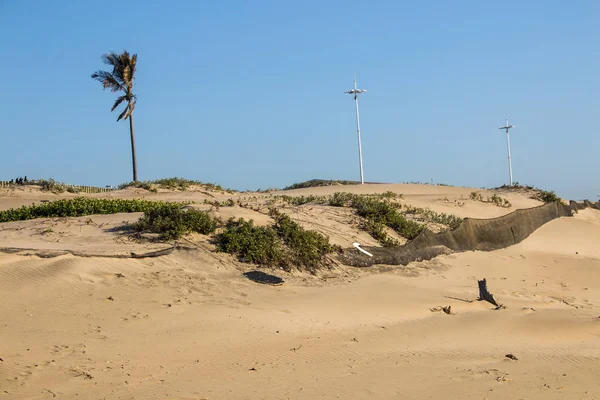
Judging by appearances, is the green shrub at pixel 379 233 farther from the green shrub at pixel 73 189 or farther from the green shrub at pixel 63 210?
the green shrub at pixel 73 189

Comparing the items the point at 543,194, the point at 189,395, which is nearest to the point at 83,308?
the point at 189,395

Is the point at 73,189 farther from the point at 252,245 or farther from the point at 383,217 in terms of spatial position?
the point at 252,245

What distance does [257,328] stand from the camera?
29.3 ft

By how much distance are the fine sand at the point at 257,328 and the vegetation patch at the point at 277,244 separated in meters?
0.35

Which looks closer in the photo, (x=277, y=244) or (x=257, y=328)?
(x=257, y=328)

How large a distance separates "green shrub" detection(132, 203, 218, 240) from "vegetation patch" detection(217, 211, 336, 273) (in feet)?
1.31

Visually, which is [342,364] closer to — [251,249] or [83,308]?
[83,308]

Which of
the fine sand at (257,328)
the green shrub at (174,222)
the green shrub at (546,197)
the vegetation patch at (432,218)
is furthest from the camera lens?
the green shrub at (546,197)

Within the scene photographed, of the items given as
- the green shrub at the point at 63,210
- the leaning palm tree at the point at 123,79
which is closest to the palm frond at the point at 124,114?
the leaning palm tree at the point at 123,79

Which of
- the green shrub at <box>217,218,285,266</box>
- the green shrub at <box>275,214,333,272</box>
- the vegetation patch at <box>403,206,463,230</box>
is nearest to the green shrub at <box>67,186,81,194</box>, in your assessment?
the vegetation patch at <box>403,206,463,230</box>

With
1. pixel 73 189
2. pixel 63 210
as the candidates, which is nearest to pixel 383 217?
pixel 63 210

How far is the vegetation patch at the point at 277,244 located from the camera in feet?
40.8

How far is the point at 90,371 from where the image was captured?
6938mm

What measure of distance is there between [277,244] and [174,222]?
2079 millimetres
